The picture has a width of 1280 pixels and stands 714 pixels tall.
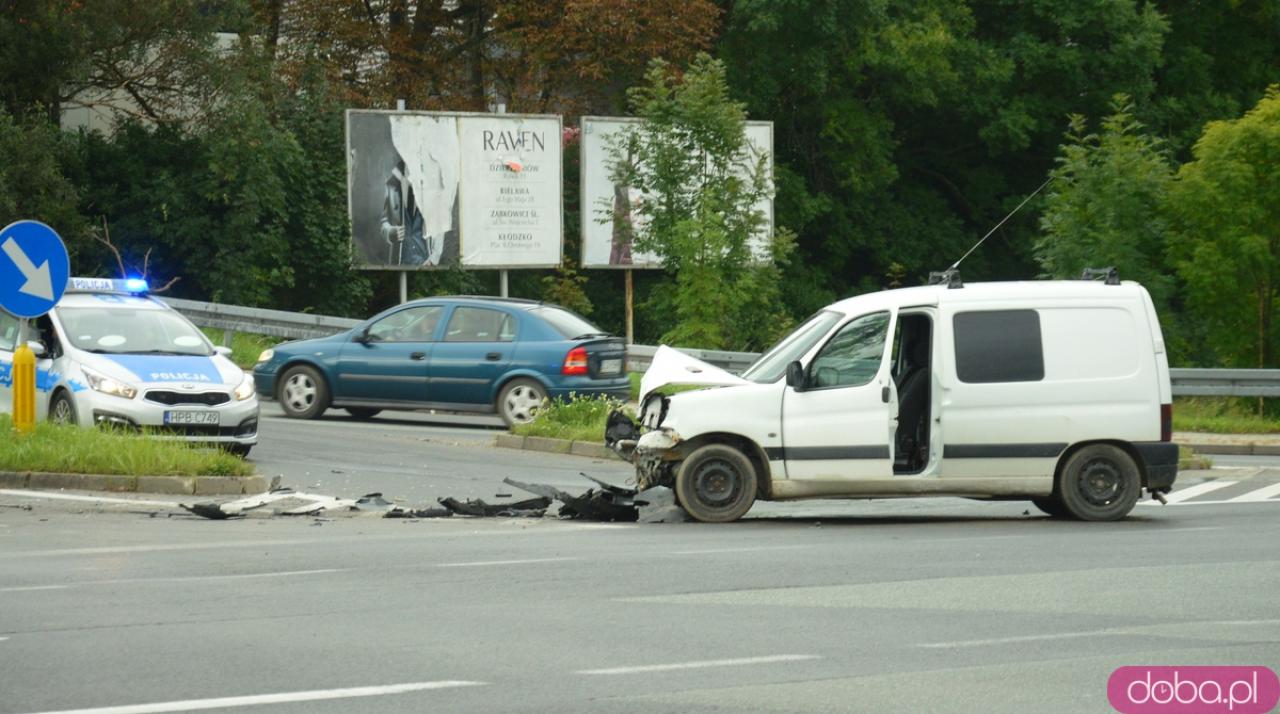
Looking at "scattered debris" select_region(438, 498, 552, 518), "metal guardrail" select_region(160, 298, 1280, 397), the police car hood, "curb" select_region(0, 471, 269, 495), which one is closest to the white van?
"scattered debris" select_region(438, 498, 552, 518)

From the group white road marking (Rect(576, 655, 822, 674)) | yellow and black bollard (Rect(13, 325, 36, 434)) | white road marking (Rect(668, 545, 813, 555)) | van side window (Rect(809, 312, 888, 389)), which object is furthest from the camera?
yellow and black bollard (Rect(13, 325, 36, 434))

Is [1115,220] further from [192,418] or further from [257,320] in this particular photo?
[192,418]

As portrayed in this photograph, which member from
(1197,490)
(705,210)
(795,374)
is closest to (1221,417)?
(705,210)

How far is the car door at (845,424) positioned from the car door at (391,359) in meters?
10.1

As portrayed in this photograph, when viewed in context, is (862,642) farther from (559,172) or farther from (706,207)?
(559,172)

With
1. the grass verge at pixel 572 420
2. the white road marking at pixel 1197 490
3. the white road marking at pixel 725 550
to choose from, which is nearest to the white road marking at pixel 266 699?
the white road marking at pixel 725 550

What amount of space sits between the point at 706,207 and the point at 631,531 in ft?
57.5

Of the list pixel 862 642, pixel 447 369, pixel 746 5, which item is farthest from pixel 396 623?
pixel 746 5

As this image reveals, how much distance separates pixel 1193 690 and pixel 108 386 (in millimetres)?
12936

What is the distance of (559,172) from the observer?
3712 cm

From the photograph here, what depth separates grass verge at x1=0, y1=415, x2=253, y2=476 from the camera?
16062 millimetres

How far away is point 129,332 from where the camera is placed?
63.1ft

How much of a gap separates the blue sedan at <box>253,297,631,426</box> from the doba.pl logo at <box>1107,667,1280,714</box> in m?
15.7

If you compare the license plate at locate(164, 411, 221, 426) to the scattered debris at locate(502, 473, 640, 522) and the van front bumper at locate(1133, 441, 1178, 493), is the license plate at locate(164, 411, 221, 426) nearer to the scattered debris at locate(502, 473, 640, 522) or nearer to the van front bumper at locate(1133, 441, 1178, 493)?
the scattered debris at locate(502, 473, 640, 522)
